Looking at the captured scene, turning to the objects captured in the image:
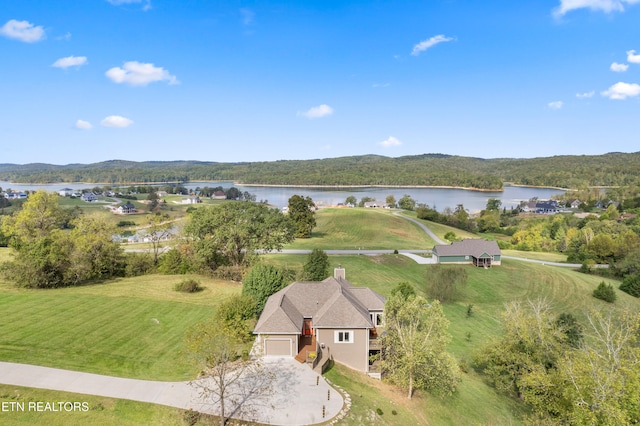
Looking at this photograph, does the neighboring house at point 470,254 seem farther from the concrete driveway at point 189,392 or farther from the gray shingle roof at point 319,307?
the concrete driveway at point 189,392

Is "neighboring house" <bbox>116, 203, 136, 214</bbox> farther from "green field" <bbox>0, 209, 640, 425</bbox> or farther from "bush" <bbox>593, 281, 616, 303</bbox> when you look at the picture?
"bush" <bbox>593, 281, 616, 303</bbox>

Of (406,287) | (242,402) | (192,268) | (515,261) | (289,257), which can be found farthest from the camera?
(515,261)

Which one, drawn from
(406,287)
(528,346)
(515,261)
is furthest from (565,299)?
(528,346)

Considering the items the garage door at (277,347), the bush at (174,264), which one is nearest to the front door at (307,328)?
the garage door at (277,347)

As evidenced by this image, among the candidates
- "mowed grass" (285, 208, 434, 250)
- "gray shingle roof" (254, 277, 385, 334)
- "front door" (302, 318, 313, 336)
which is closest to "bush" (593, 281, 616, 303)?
"mowed grass" (285, 208, 434, 250)

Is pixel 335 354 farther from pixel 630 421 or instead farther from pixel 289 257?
pixel 289 257
